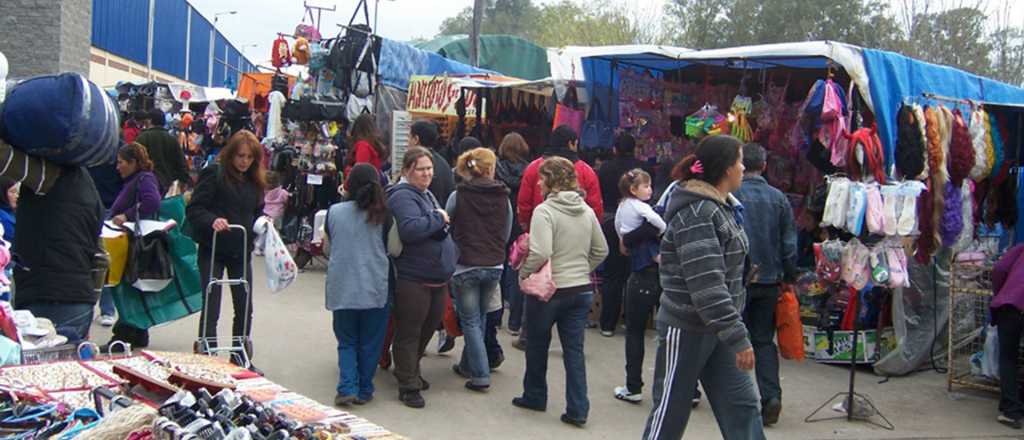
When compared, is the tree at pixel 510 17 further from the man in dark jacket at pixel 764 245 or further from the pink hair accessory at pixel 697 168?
the pink hair accessory at pixel 697 168

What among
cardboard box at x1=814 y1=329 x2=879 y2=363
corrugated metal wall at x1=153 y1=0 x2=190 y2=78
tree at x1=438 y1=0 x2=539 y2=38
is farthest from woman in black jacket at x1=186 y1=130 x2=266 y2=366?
corrugated metal wall at x1=153 y1=0 x2=190 y2=78

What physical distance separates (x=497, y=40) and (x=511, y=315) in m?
12.3

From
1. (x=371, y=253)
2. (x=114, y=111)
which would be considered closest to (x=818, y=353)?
(x=371, y=253)

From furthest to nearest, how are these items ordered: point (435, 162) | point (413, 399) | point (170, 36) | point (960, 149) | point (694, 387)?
1. point (170, 36)
2. point (435, 162)
3. point (960, 149)
4. point (413, 399)
5. point (694, 387)

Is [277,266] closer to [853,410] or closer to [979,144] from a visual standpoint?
[853,410]

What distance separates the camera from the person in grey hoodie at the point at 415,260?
6422mm

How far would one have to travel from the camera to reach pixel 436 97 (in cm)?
1237

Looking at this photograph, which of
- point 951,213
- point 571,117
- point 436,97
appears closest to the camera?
point 951,213

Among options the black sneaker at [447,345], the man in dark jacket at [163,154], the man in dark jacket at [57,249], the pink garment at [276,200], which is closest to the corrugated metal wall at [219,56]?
the pink garment at [276,200]

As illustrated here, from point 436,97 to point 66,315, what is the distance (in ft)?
26.1

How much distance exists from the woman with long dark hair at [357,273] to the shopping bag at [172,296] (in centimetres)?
167

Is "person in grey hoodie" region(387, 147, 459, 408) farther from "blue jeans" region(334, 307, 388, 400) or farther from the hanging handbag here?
the hanging handbag

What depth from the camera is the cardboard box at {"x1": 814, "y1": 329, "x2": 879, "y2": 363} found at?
27.7 ft

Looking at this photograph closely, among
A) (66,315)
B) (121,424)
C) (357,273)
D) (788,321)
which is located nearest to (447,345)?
(357,273)
